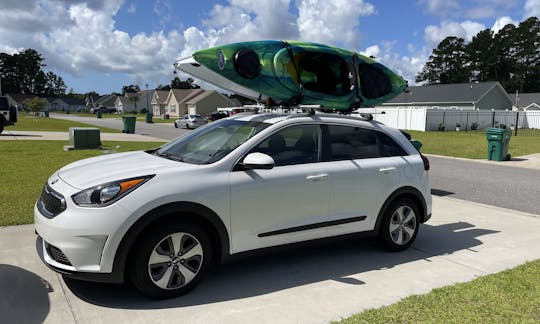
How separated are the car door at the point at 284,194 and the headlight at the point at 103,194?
94 centimetres

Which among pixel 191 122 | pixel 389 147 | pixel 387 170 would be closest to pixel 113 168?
pixel 387 170

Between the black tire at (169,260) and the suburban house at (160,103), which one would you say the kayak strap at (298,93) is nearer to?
the black tire at (169,260)

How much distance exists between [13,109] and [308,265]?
22.7 metres

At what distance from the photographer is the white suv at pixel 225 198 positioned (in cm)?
365

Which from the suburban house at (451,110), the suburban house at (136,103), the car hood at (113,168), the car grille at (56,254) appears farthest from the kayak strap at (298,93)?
the suburban house at (136,103)

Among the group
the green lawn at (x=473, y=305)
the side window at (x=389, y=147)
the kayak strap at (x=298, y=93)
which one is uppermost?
the kayak strap at (x=298, y=93)

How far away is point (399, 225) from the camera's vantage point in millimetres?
5469

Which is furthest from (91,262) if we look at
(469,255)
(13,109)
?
(13,109)

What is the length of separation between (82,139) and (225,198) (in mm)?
13015

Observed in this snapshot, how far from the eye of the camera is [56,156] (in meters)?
13.2

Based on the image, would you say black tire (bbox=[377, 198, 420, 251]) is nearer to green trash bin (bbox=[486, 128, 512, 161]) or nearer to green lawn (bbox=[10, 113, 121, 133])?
green trash bin (bbox=[486, 128, 512, 161])

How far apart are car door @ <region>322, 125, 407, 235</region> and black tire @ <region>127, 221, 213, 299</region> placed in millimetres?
1513

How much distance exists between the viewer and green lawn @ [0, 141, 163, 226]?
21.5 feet

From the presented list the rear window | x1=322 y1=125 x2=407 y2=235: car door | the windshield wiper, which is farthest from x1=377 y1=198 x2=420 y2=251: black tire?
the rear window
